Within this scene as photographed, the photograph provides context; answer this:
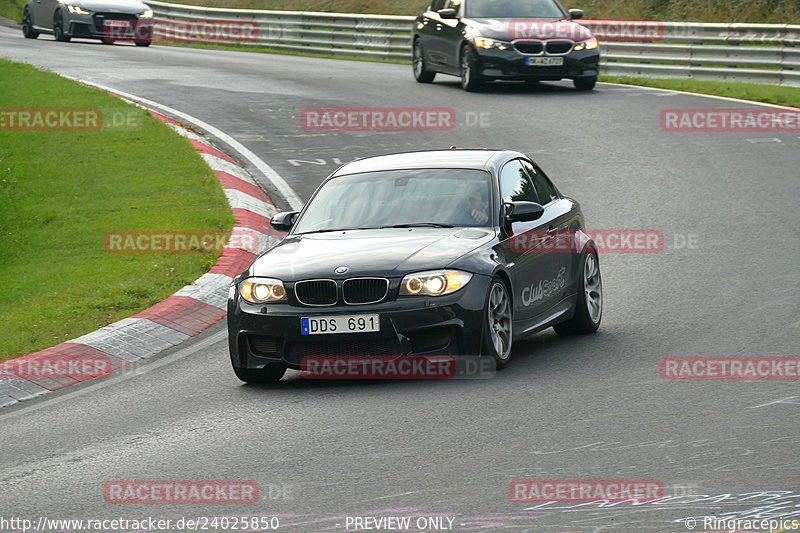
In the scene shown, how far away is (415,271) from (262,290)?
3.35ft

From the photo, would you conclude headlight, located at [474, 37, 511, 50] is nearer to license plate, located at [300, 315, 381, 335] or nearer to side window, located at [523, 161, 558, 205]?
side window, located at [523, 161, 558, 205]

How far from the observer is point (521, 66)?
76.2 ft

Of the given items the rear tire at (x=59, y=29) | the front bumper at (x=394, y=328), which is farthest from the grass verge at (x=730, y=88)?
the front bumper at (x=394, y=328)

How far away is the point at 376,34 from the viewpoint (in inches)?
1326

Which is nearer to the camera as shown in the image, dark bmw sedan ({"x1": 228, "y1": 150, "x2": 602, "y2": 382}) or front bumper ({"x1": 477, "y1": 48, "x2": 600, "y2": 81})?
dark bmw sedan ({"x1": 228, "y1": 150, "x2": 602, "y2": 382})

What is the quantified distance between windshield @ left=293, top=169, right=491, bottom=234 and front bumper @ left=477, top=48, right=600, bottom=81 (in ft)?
44.8

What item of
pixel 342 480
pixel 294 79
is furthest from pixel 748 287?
pixel 294 79

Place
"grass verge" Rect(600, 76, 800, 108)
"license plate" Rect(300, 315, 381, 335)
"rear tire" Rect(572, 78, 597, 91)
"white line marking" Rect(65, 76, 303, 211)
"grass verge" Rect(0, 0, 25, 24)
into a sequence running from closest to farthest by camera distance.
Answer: "license plate" Rect(300, 315, 381, 335) → "white line marking" Rect(65, 76, 303, 211) → "grass verge" Rect(600, 76, 800, 108) → "rear tire" Rect(572, 78, 597, 91) → "grass verge" Rect(0, 0, 25, 24)

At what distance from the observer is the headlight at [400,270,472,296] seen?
8422mm

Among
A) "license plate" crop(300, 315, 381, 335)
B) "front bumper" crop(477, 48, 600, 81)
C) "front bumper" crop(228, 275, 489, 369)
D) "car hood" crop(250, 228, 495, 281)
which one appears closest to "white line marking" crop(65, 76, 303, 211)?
"front bumper" crop(477, 48, 600, 81)

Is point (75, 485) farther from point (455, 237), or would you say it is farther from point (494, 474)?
point (455, 237)

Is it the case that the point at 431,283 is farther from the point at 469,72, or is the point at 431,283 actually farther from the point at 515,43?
the point at 469,72

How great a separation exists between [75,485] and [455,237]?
3413 mm

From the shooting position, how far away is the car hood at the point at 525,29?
23.2m
